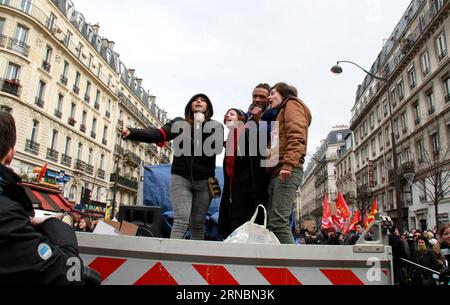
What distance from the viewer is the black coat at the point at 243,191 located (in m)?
2.88

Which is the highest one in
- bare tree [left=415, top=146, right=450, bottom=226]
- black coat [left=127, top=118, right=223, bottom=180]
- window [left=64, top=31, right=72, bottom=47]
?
window [left=64, top=31, right=72, bottom=47]

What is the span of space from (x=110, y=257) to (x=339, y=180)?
57.0m

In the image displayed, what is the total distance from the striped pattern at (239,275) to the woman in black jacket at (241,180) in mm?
1145

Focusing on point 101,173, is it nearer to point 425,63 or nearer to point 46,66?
point 46,66

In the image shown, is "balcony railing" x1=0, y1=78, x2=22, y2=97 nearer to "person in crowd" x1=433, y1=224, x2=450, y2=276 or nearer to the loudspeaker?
the loudspeaker

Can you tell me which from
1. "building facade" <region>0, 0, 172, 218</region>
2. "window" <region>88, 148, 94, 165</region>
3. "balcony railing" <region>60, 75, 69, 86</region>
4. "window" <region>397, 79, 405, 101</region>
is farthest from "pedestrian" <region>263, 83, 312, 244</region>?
"window" <region>88, 148, 94, 165</region>

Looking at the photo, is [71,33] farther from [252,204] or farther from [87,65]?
[252,204]

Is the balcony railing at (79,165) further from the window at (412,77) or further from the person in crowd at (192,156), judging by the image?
the person in crowd at (192,156)

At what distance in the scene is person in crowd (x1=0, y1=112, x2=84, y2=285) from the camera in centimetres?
115

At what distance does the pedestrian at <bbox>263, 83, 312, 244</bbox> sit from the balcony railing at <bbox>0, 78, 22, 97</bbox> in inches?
1007

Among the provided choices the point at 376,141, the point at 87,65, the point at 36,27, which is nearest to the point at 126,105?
the point at 87,65

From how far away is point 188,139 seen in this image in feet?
10.3

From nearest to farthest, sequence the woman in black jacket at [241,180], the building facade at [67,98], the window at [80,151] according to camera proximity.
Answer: the woman in black jacket at [241,180] → the building facade at [67,98] → the window at [80,151]

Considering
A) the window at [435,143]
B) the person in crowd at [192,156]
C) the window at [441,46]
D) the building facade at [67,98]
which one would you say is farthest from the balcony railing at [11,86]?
the window at [441,46]
